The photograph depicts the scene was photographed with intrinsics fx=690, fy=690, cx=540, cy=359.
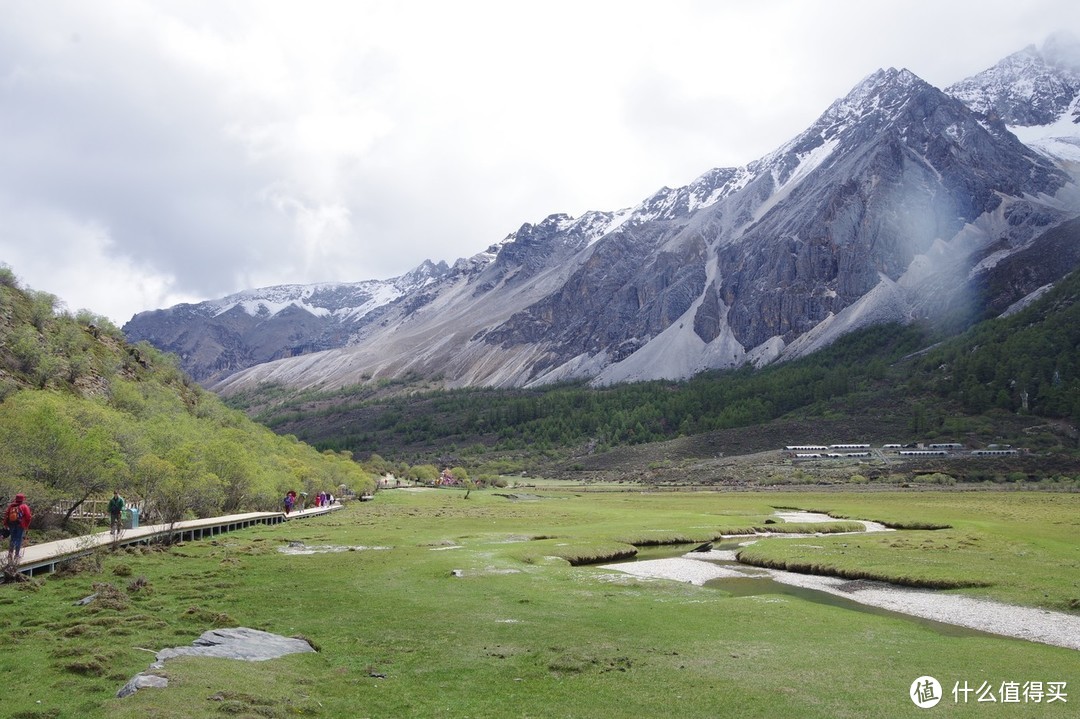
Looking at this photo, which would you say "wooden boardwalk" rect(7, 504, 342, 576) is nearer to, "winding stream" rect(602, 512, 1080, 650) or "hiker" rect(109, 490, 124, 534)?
"hiker" rect(109, 490, 124, 534)

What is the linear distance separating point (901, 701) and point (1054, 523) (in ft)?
196

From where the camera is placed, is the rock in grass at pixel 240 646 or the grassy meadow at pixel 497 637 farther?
the rock in grass at pixel 240 646

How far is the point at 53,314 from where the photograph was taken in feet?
283

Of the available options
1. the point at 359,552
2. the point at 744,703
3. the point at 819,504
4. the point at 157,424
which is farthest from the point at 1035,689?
the point at 819,504

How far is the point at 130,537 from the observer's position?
140 feet

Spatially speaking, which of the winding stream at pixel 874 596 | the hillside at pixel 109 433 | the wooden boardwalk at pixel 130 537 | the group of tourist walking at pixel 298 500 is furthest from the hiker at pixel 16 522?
the group of tourist walking at pixel 298 500

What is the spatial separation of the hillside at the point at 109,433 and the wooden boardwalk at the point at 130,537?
9.28 ft

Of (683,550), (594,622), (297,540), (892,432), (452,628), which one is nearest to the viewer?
(452,628)

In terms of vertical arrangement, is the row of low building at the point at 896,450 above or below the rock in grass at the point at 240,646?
below

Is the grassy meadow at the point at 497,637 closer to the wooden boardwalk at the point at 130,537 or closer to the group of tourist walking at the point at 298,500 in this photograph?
the wooden boardwalk at the point at 130,537

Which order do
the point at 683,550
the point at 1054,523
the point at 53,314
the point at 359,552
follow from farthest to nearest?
the point at 53,314 → the point at 1054,523 → the point at 683,550 → the point at 359,552

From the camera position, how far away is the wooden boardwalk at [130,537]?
32000 millimetres

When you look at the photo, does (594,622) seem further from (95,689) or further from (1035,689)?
(95,689)

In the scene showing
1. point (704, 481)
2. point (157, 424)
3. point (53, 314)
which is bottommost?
point (704, 481)
